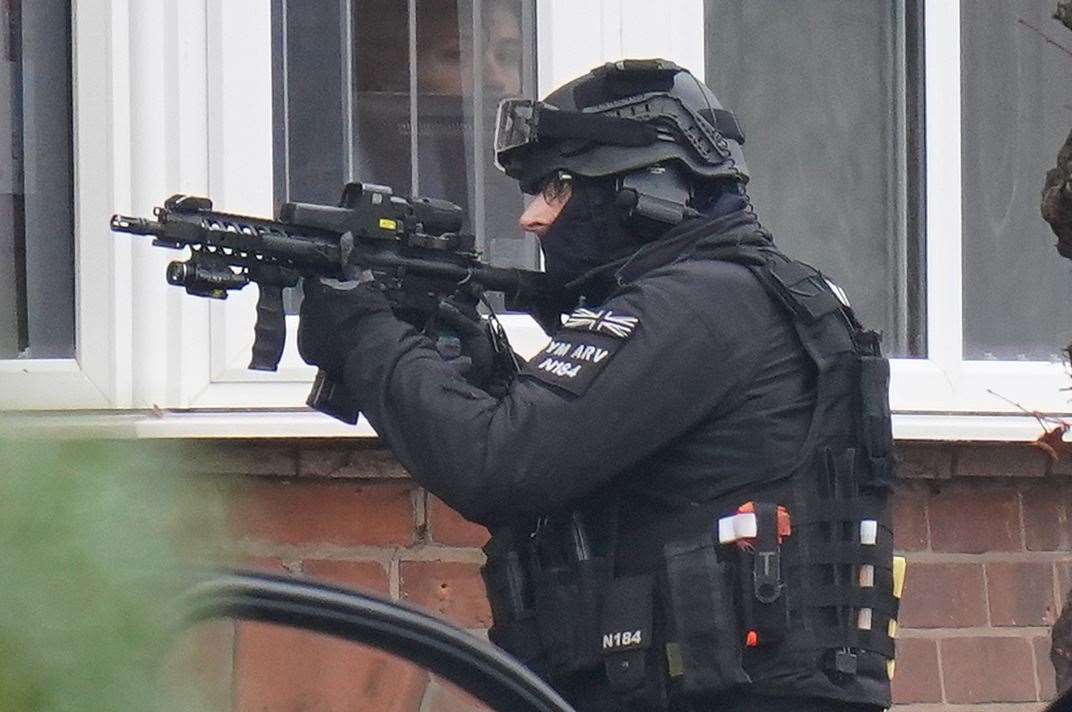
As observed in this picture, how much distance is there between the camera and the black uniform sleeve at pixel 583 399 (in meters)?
2.71

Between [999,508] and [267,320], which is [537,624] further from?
[999,508]

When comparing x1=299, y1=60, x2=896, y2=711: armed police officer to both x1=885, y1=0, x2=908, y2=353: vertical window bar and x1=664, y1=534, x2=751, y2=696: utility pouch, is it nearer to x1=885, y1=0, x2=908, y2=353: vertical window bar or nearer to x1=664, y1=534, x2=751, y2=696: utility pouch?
x1=664, y1=534, x2=751, y2=696: utility pouch

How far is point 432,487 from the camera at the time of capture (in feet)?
9.13

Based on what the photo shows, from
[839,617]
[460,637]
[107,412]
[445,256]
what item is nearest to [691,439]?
[839,617]

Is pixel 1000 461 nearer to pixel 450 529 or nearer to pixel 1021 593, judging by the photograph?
pixel 1021 593

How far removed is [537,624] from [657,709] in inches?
8.6

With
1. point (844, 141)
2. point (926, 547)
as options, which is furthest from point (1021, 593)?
point (844, 141)

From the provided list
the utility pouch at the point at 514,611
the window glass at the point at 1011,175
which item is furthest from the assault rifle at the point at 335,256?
the window glass at the point at 1011,175

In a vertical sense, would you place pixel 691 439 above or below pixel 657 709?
above

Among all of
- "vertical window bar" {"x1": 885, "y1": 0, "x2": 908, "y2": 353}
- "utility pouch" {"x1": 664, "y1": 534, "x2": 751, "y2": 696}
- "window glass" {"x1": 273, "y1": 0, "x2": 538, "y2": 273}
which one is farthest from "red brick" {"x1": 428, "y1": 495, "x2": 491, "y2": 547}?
→ "utility pouch" {"x1": 664, "y1": 534, "x2": 751, "y2": 696}

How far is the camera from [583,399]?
272cm

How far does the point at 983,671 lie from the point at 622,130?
6.74ft

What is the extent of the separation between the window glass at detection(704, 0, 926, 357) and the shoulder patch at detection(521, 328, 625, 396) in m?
2.03

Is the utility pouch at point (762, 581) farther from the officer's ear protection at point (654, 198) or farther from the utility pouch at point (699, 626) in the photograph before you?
the officer's ear protection at point (654, 198)
